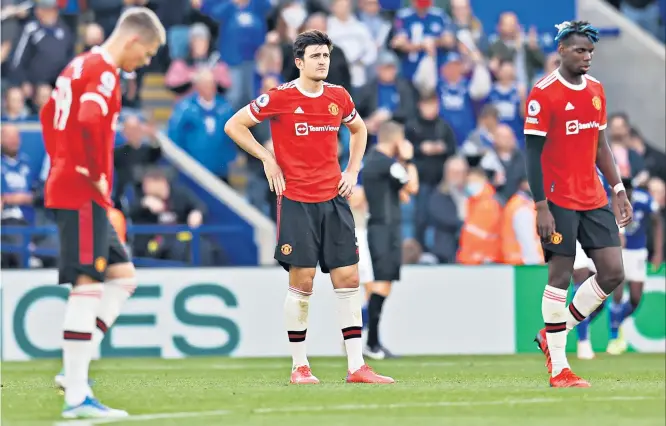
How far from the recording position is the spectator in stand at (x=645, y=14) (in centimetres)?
2270

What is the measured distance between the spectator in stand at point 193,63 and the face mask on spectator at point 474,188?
339cm

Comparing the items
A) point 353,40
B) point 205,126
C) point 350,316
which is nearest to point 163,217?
point 205,126

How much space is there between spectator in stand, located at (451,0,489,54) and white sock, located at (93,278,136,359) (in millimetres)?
12146

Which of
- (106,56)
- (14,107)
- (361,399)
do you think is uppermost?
(14,107)

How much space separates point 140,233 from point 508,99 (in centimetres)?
587

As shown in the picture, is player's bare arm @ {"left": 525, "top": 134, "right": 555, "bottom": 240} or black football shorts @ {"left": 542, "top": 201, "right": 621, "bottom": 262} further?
black football shorts @ {"left": 542, "top": 201, "right": 621, "bottom": 262}

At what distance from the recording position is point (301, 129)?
1031cm

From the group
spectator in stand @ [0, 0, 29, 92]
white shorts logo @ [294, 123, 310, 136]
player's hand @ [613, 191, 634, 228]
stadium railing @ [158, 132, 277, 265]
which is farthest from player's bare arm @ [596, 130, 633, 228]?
spectator in stand @ [0, 0, 29, 92]

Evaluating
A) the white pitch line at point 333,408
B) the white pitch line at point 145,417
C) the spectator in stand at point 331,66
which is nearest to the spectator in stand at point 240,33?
the spectator in stand at point 331,66

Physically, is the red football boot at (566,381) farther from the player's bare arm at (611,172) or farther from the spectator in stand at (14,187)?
the spectator in stand at (14,187)

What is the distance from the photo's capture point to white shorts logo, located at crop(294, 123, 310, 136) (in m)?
10.3

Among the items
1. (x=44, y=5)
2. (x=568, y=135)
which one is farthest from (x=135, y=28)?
(x=44, y=5)

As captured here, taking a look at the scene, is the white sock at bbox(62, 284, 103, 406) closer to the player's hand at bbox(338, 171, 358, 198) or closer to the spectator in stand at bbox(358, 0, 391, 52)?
the player's hand at bbox(338, 171, 358, 198)

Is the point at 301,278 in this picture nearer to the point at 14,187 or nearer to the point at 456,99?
the point at 14,187
